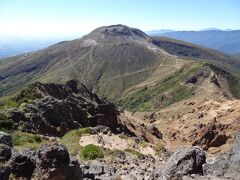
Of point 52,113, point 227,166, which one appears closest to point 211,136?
point 52,113

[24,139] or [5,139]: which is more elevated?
[5,139]

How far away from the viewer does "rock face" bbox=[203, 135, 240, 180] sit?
55.0ft

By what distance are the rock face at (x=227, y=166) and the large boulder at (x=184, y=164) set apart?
472 millimetres

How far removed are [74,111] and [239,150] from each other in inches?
1989

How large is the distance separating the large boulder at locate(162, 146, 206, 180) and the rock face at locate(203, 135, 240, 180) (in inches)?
18.6

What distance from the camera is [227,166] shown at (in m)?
17.4

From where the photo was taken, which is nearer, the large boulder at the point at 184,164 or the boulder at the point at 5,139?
the large boulder at the point at 184,164

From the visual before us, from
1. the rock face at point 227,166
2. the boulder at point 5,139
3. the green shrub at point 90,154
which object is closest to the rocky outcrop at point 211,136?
the green shrub at point 90,154

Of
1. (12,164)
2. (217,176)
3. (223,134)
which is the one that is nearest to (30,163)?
(12,164)

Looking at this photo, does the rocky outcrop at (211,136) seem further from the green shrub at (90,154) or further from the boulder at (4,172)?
→ the boulder at (4,172)

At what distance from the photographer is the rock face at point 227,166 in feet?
55.0

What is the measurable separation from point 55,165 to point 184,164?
19.5 ft

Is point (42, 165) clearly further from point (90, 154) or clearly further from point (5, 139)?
point (90, 154)

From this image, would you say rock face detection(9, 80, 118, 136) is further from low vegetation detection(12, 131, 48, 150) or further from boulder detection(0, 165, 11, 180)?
boulder detection(0, 165, 11, 180)
